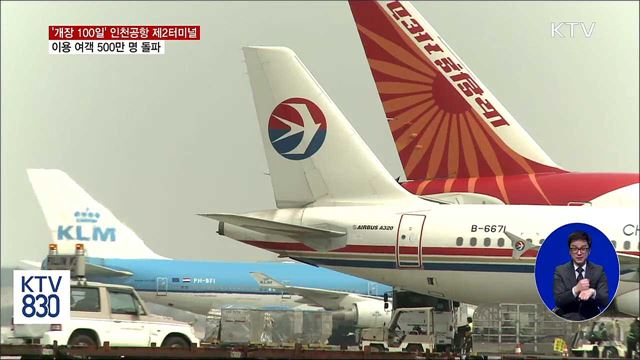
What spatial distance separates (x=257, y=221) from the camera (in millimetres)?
25766

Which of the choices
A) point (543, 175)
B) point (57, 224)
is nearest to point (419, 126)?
point (543, 175)

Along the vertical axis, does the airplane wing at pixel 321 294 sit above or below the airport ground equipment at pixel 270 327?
above

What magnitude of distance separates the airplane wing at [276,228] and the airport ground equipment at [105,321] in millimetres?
2607

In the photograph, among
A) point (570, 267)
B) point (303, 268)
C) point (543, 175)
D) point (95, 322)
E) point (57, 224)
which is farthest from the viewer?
point (57, 224)

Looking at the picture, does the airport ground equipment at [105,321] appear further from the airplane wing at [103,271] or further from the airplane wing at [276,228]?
the airplane wing at [103,271]

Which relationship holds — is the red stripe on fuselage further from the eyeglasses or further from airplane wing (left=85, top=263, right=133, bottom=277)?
airplane wing (left=85, top=263, right=133, bottom=277)

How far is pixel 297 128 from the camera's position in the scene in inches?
1102

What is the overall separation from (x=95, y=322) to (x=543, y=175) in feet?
41.2

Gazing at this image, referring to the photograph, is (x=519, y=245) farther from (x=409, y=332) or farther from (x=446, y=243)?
(x=409, y=332)

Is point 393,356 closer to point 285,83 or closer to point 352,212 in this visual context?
point 352,212

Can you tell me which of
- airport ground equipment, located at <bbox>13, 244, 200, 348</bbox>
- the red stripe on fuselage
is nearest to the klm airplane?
the red stripe on fuselage

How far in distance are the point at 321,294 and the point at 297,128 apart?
19.8 meters

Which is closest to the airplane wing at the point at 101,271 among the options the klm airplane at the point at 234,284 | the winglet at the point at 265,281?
the klm airplane at the point at 234,284

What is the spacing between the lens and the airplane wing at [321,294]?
153 ft
